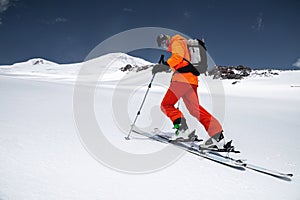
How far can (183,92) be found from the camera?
3.85 meters

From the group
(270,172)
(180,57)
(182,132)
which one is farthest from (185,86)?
(270,172)

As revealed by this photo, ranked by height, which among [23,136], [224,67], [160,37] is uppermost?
[224,67]

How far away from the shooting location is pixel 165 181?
234 cm

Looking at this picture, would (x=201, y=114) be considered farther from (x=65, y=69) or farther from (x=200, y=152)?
(x=65, y=69)

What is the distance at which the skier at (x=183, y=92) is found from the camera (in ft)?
11.7

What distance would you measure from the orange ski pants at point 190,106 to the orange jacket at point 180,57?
0.11 m

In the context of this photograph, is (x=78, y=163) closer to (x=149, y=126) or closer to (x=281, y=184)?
(x=281, y=184)

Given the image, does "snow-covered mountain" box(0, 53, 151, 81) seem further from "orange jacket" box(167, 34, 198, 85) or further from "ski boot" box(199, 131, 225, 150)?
"ski boot" box(199, 131, 225, 150)

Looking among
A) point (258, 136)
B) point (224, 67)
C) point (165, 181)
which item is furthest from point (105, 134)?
point (224, 67)

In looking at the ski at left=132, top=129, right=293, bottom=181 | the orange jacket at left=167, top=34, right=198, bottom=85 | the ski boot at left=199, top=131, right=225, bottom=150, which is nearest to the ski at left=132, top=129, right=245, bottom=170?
the ski at left=132, top=129, right=293, bottom=181

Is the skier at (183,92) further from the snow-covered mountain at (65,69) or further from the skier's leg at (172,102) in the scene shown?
the snow-covered mountain at (65,69)

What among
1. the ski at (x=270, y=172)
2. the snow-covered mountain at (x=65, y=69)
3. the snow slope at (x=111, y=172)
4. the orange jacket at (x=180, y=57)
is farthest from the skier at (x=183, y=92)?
the snow-covered mountain at (x=65, y=69)

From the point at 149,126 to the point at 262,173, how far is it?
286 centimetres

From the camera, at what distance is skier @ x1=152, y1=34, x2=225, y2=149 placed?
11.7ft
